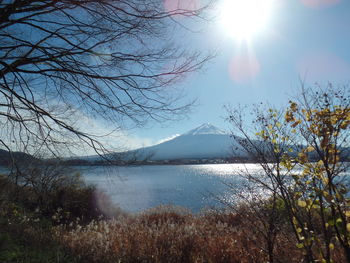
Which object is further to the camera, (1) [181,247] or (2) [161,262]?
(1) [181,247]

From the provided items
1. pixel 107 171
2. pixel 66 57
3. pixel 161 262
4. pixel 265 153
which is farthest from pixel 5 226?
pixel 265 153

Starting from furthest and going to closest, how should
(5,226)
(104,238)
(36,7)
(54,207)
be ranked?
(54,207), (5,226), (104,238), (36,7)

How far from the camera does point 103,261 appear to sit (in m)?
3.94

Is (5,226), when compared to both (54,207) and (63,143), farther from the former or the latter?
(54,207)

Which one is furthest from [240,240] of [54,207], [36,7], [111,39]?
[54,207]

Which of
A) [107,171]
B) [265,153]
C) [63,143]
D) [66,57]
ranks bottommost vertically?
[107,171]

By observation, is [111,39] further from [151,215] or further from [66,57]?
[151,215]

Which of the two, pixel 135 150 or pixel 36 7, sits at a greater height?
pixel 36 7

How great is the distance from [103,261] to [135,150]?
2.09 m

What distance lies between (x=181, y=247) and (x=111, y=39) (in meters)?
3.89

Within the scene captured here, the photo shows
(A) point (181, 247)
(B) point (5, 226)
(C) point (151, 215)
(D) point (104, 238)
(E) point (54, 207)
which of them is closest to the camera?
(A) point (181, 247)

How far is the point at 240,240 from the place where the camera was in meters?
4.82

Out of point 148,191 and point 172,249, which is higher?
point 172,249

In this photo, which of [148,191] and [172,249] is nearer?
[172,249]
